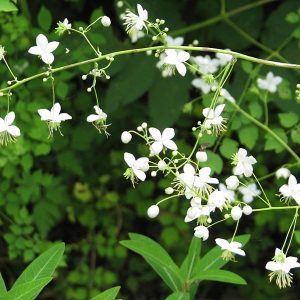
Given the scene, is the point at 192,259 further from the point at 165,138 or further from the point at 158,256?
the point at 165,138

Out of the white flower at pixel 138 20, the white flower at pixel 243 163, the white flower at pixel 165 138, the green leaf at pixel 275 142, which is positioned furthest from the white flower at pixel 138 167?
the green leaf at pixel 275 142

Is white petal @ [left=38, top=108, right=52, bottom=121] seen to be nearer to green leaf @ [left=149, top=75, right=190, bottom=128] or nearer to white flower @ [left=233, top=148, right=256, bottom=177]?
white flower @ [left=233, top=148, right=256, bottom=177]

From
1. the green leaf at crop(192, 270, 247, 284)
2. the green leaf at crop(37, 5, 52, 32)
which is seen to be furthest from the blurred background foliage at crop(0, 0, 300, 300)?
the green leaf at crop(192, 270, 247, 284)

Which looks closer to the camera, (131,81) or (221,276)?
(221,276)

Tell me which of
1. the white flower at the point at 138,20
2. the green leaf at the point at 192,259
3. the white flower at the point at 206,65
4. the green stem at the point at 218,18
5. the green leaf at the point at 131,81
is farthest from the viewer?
the green stem at the point at 218,18

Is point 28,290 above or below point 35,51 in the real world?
below

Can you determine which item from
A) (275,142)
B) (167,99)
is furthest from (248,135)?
(167,99)

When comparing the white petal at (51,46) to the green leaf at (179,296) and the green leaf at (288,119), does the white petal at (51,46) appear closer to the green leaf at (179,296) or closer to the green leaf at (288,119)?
the green leaf at (179,296)
